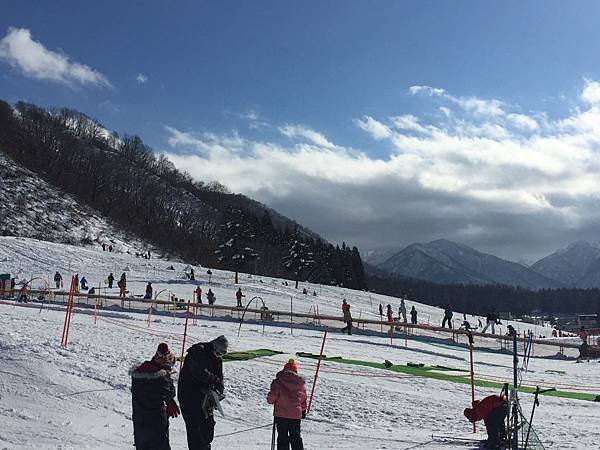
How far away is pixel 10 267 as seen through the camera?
4559 centimetres

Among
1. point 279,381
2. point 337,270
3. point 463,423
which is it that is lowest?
point 463,423

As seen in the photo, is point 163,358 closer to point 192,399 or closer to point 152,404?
point 152,404

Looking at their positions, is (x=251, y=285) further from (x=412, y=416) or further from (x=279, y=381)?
(x=279, y=381)

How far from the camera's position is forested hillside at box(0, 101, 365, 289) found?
97062 mm

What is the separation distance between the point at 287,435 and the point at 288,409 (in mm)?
347

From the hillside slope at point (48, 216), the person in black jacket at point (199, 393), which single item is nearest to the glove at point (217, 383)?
the person in black jacket at point (199, 393)

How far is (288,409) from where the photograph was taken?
7383 mm

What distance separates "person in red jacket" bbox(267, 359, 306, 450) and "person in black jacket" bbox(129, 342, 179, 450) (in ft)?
4.76

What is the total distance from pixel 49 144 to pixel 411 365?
408 ft

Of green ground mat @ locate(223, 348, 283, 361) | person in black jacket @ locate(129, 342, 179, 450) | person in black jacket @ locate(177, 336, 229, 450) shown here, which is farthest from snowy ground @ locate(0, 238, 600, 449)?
person in black jacket @ locate(129, 342, 179, 450)

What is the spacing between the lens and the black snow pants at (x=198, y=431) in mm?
6680

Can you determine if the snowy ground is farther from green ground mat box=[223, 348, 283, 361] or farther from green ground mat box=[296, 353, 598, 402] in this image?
green ground mat box=[296, 353, 598, 402]

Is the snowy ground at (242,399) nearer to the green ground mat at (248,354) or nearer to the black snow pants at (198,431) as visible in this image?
the green ground mat at (248,354)

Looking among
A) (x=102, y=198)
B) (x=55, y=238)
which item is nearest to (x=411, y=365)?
(x=55, y=238)
